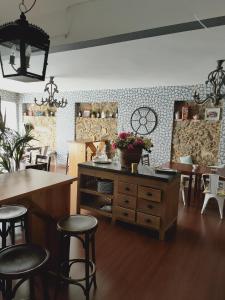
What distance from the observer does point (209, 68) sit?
399 centimetres

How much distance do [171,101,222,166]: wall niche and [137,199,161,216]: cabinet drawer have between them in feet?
10.1

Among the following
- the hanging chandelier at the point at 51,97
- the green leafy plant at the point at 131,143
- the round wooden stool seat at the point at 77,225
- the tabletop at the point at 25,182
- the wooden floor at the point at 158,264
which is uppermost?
the hanging chandelier at the point at 51,97

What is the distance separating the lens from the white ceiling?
1.98 m

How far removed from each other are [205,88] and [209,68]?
147 cm

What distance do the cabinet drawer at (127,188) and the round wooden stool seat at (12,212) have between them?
4.91ft

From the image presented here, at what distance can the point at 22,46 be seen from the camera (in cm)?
141

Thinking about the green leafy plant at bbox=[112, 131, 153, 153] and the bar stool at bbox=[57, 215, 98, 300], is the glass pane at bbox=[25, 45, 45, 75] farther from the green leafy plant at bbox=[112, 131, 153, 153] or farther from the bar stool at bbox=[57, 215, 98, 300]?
the green leafy plant at bbox=[112, 131, 153, 153]

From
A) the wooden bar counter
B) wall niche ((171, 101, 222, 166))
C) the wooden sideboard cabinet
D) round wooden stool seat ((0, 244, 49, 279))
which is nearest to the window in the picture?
wall niche ((171, 101, 222, 166))

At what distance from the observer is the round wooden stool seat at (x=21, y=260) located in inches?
48.8

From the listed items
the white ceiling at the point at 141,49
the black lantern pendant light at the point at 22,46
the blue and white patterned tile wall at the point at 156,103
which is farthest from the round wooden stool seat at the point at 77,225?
the blue and white patterned tile wall at the point at 156,103

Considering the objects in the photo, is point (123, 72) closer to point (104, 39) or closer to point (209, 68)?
point (209, 68)

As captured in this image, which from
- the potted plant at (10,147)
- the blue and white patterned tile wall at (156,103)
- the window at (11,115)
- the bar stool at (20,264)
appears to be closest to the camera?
the bar stool at (20,264)

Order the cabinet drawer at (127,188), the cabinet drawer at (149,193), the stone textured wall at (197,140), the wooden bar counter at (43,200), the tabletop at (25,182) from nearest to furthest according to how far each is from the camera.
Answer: the tabletop at (25,182) → the wooden bar counter at (43,200) → the cabinet drawer at (149,193) → the cabinet drawer at (127,188) → the stone textured wall at (197,140)

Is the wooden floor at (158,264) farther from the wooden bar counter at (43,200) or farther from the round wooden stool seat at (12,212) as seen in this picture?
the round wooden stool seat at (12,212)
